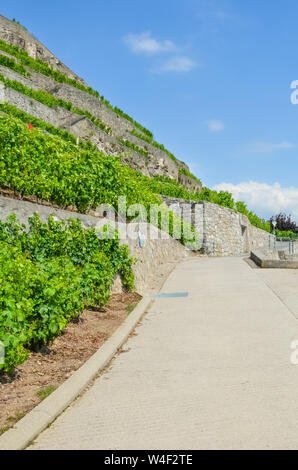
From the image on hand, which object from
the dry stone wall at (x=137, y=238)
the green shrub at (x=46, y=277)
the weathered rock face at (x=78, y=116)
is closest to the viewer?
the green shrub at (x=46, y=277)

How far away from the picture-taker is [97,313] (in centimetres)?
865

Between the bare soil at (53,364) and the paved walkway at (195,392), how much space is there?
43cm

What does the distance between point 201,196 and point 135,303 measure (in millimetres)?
25993

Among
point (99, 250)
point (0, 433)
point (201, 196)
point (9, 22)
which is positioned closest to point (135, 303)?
point (99, 250)

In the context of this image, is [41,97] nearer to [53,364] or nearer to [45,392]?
[53,364]

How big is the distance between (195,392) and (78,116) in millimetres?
28657

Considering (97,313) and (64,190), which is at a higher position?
(64,190)

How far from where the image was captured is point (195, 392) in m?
4.64

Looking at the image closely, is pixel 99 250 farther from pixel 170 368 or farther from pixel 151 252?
pixel 151 252

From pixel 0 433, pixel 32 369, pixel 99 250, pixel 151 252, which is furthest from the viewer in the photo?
pixel 151 252

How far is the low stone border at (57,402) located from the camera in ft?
11.5

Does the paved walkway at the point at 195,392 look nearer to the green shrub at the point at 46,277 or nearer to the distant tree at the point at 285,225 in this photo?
the green shrub at the point at 46,277

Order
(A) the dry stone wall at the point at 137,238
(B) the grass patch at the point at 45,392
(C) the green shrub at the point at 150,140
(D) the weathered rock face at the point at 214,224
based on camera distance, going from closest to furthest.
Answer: (B) the grass patch at the point at 45,392
(A) the dry stone wall at the point at 137,238
(D) the weathered rock face at the point at 214,224
(C) the green shrub at the point at 150,140

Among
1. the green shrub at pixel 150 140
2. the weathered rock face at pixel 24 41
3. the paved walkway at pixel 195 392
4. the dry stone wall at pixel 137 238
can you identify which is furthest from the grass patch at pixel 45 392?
the weathered rock face at pixel 24 41
